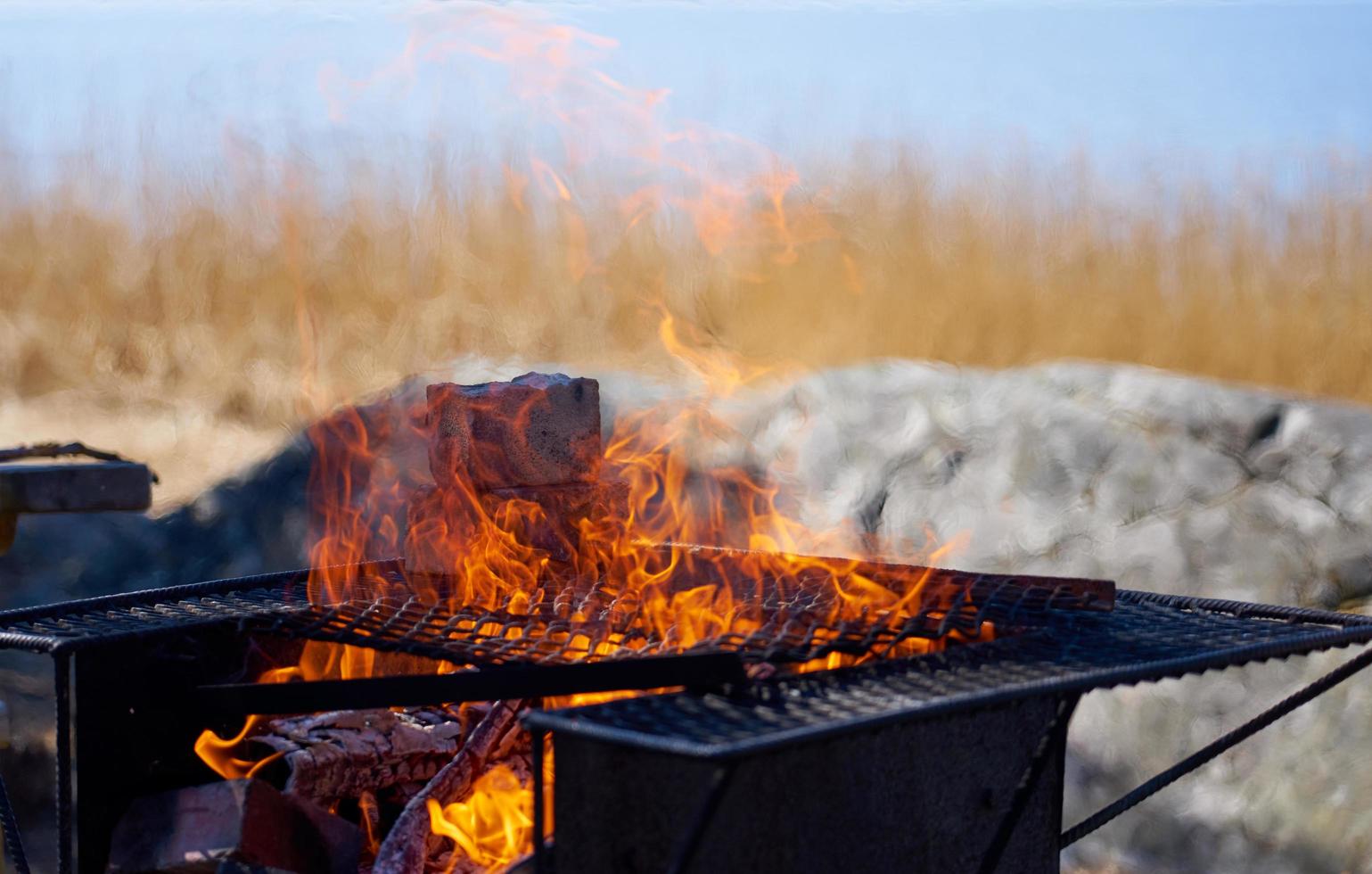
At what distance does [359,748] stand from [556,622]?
0.67 metres

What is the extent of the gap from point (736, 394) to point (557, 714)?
16.7ft

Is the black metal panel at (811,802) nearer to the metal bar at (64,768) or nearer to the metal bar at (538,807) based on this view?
the metal bar at (538,807)

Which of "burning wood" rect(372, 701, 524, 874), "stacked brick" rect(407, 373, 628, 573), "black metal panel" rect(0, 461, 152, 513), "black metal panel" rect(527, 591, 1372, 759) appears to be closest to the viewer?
"black metal panel" rect(527, 591, 1372, 759)

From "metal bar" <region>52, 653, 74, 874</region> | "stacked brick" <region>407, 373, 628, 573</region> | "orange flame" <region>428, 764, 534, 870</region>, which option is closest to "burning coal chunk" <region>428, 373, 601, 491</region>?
"stacked brick" <region>407, 373, 628, 573</region>

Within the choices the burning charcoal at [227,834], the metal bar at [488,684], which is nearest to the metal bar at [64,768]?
the burning charcoal at [227,834]

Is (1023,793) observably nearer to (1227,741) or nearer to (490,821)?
(1227,741)

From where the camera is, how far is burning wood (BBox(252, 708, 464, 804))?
9.25 ft

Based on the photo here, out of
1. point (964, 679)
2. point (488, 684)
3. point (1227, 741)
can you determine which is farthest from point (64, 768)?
point (1227, 741)

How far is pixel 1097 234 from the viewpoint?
834 cm

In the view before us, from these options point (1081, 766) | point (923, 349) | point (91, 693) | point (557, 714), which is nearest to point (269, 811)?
point (91, 693)

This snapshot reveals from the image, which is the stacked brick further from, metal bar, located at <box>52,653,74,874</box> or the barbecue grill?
metal bar, located at <box>52,653,74,874</box>

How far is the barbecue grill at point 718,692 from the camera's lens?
183 centimetres

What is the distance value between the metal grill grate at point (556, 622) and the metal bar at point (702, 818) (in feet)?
1.62

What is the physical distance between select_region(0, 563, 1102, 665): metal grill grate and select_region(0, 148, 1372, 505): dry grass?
4310 mm
